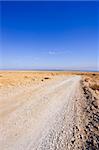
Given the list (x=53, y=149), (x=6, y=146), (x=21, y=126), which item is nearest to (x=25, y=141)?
(x=6, y=146)

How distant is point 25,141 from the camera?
20.2 ft

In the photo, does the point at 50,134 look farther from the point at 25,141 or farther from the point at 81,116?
the point at 81,116

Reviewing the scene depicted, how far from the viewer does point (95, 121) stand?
8828mm

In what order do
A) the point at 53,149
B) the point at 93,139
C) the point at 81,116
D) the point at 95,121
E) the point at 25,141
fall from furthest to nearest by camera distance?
the point at 81,116 < the point at 95,121 < the point at 93,139 < the point at 25,141 < the point at 53,149

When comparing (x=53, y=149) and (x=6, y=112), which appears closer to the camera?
(x=53, y=149)

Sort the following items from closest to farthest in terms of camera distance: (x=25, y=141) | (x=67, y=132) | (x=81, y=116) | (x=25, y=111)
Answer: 1. (x=25, y=141)
2. (x=67, y=132)
3. (x=81, y=116)
4. (x=25, y=111)

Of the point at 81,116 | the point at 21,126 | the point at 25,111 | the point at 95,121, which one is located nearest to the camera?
the point at 21,126

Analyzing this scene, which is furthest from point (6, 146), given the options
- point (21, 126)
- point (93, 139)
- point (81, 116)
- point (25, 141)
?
point (81, 116)

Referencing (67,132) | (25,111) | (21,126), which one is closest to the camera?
(67,132)

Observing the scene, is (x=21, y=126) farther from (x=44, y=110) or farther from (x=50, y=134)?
(x=44, y=110)

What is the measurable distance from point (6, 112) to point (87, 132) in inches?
186

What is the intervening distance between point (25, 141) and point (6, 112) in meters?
4.12

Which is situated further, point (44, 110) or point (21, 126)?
point (44, 110)

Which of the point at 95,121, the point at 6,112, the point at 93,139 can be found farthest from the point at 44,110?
Result: the point at 93,139
